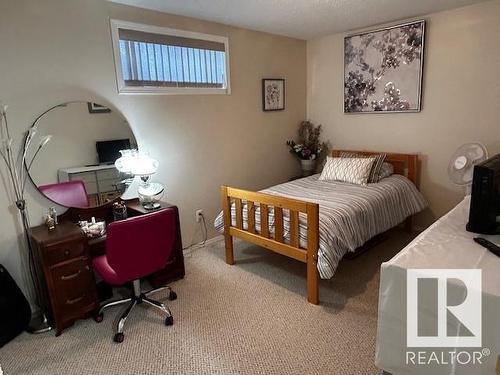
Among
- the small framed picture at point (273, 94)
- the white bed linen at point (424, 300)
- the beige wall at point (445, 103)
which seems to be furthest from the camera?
the small framed picture at point (273, 94)

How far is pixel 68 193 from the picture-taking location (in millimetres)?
2490

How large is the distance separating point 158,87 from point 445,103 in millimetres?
2890

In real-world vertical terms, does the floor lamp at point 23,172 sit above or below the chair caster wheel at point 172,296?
above

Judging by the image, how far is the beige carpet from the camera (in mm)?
1854

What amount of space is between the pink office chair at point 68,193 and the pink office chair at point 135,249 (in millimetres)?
541

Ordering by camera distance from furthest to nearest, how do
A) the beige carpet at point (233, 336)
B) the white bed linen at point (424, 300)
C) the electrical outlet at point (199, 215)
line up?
the electrical outlet at point (199, 215) < the beige carpet at point (233, 336) < the white bed linen at point (424, 300)

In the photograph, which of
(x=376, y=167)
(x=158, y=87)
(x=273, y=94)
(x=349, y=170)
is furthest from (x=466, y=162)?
(x=158, y=87)

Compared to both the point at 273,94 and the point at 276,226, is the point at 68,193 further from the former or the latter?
the point at 273,94

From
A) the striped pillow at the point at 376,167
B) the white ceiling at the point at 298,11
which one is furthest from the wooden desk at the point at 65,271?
the striped pillow at the point at 376,167

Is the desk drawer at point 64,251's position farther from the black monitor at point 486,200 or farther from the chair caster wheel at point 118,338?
the black monitor at point 486,200

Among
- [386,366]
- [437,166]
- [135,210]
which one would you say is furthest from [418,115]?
[135,210]

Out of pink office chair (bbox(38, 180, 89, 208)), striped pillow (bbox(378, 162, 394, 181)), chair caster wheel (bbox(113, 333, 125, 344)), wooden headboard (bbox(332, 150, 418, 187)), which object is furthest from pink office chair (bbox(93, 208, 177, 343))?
wooden headboard (bbox(332, 150, 418, 187))

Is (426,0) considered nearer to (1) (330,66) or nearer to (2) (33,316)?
(1) (330,66)

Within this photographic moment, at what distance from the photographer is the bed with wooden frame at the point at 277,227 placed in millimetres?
2318
